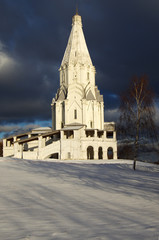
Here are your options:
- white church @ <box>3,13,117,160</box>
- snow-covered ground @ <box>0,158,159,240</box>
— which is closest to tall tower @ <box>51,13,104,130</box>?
white church @ <box>3,13,117,160</box>

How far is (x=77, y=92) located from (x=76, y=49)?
28.3ft

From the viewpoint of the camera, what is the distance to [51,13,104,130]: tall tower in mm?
43875

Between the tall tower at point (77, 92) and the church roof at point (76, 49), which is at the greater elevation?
the church roof at point (76, 49)

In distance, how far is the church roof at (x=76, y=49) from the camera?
45.5 meters

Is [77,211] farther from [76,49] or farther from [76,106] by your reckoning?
[76,49]

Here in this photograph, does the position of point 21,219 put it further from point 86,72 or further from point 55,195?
point 86,72

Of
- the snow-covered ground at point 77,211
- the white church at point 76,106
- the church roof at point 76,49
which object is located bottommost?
the snow-covered ground at point 77,211

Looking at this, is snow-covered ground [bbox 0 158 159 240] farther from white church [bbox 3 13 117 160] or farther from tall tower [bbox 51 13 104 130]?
tall tower [bbox 51 13 104 130]

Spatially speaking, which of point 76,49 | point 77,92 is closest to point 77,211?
point 77,92

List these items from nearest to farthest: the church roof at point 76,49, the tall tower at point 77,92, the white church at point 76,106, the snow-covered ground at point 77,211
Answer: the snow-covered ground at point 77,211, the white church at point 76,106, the tall tower at point 77,92, the church roof at point 76,49

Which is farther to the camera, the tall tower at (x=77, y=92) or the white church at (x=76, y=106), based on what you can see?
the tall tower at (x=77, y=92)

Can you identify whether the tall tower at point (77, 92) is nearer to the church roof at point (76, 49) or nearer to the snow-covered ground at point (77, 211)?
the church roof at point (76, 49)

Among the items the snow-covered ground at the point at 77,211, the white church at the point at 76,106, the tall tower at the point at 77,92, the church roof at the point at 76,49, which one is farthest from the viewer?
the church roof at the point at 76,49

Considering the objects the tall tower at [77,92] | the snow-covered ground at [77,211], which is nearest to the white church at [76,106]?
the tall tower at [77,92]
